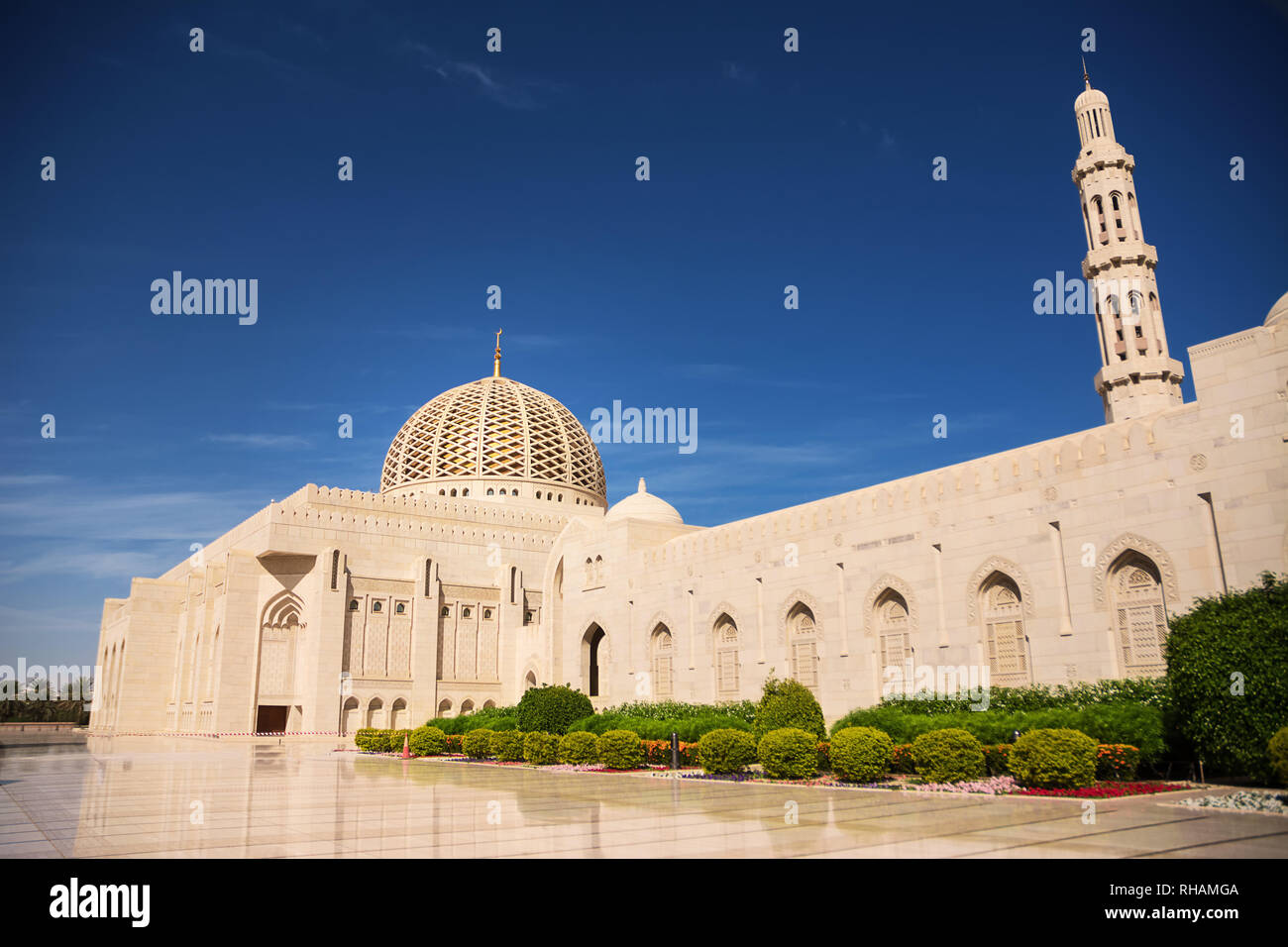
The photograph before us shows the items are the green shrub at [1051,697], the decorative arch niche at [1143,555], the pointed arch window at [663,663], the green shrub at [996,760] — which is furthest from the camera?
the pointed arch window at [663,663]

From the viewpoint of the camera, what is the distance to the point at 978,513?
18531 millimetres

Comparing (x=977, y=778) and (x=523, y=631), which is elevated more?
(x=523, y=631)

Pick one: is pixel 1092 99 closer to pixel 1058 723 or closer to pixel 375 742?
pixel 1058 723

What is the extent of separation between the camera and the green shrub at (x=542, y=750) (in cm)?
1853

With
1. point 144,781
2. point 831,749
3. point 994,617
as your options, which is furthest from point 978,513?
point 144,781

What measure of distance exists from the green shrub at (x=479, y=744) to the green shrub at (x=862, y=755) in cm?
943

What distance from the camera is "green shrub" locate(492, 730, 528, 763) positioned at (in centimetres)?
1947

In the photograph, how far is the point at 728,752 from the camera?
14.6 meters

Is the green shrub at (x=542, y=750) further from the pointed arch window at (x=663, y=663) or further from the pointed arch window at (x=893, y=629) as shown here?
the pointed arch window at (x=663, y=663)

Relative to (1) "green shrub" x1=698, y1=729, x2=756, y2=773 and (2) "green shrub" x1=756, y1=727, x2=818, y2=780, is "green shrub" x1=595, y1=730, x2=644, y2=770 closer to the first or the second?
(1) "green shrub" x1=698, y1=729, x2=756, y2=773
